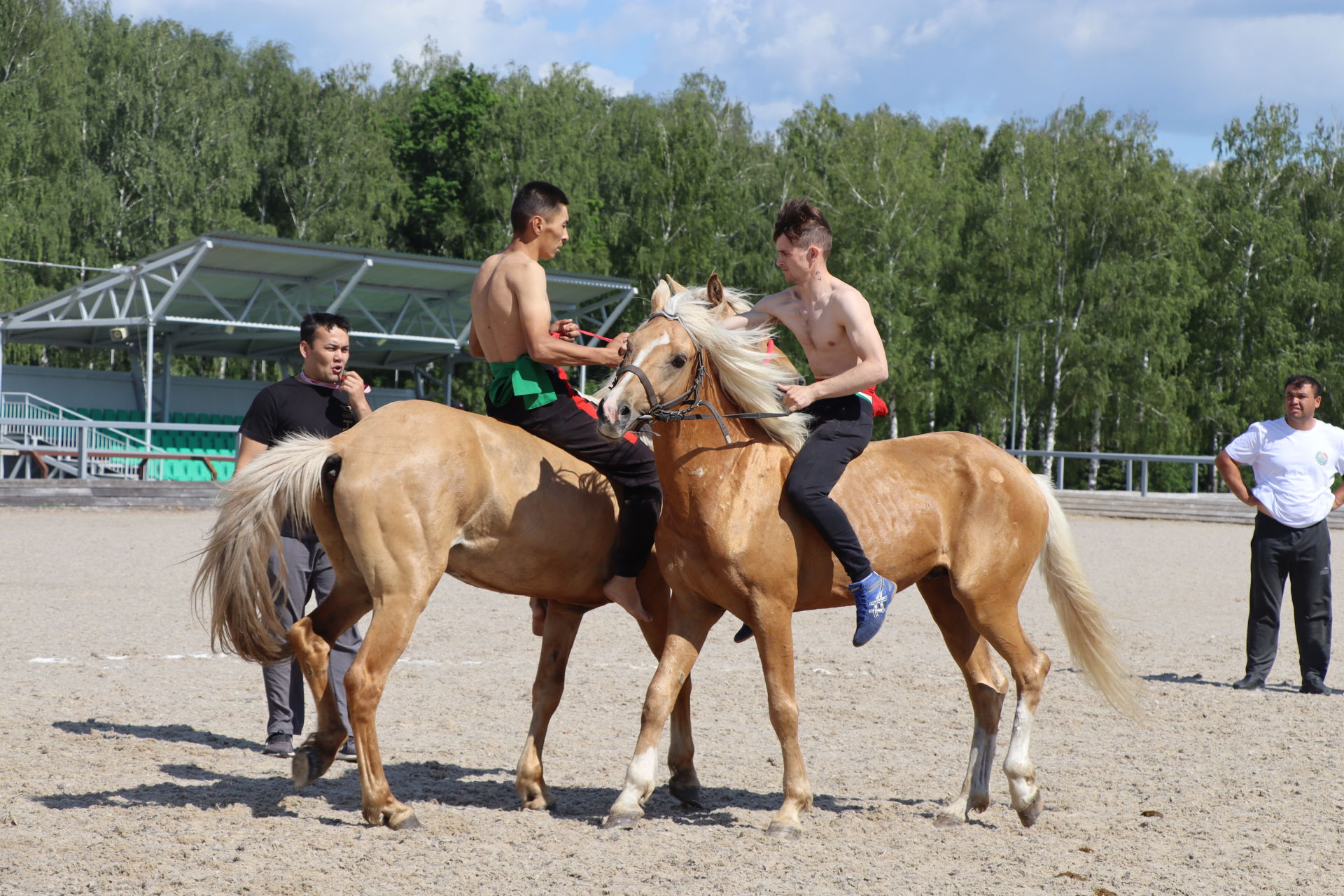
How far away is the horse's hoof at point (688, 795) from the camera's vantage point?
5.29 m

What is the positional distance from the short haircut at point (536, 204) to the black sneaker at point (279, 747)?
2.84 meters

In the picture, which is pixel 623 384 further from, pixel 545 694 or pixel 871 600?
pixel 545 694

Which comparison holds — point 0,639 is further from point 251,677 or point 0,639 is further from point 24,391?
point 24,391

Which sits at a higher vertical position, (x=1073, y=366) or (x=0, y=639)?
(x=1073, y=366)

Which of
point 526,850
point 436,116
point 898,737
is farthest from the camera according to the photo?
point 436,116

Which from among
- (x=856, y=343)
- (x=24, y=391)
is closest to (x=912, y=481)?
(x=856, y=343)

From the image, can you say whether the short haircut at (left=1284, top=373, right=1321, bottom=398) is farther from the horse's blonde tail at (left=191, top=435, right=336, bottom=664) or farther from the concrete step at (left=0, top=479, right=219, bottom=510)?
the concrete step at (left=0, top=479, right=219, bottom=510)

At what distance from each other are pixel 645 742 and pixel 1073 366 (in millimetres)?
37429

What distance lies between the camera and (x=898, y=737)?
6738mm

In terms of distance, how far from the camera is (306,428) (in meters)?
6.16

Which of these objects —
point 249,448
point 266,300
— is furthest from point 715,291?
point 266,300

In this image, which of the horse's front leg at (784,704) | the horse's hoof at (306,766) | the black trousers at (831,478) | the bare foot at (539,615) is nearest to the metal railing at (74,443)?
the bare foot at (539,615)

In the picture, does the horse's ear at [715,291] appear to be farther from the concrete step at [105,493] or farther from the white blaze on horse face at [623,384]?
the concrete step at [105,493]

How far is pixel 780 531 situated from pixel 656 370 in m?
0.81
